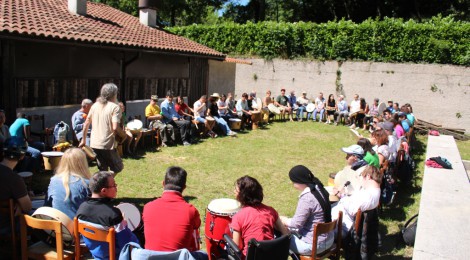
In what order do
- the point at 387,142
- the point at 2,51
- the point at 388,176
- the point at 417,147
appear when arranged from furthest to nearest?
the point at 417,147 < the point at 2,51 < the point at 387,142 < the point at 388,176

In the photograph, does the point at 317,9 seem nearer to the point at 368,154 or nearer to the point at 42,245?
the point at 368,154

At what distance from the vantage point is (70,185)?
3.84m

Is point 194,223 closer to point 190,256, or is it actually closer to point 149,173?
point 190,256

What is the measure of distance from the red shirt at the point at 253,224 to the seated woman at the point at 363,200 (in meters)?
1.32

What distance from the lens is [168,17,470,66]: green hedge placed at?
16.9 metres

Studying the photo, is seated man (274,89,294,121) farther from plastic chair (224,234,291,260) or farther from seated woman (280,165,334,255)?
plastic chair (224,234,291,260)

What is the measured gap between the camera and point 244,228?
348 centimetres

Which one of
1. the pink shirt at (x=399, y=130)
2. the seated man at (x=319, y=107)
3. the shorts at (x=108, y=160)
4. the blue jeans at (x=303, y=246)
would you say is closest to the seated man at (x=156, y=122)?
the shorts at (x=108, y=160)

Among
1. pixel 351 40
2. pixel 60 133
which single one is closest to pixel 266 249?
pixel 60 133

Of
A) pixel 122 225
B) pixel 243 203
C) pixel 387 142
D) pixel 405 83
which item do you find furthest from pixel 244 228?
pixel 405 83

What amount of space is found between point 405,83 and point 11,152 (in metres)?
16.7

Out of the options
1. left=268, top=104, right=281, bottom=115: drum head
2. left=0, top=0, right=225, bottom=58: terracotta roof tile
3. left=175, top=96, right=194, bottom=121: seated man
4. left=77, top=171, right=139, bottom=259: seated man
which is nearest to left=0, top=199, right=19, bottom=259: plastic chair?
left=77, top=171, right=139, bottom=259: seated man

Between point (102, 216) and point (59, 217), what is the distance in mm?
444

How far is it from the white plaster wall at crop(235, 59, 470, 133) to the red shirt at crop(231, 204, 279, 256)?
15884 mm
